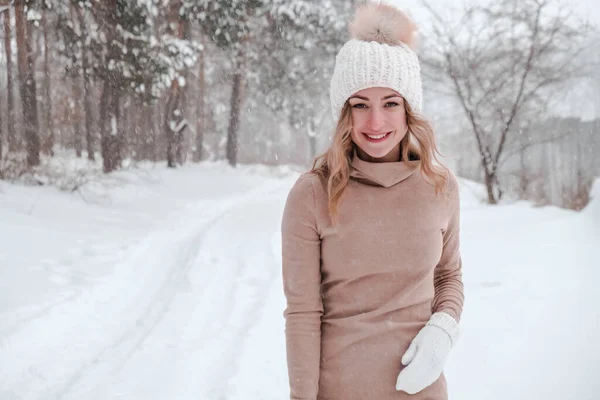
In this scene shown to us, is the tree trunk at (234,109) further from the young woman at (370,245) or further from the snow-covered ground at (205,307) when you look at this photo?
the young woman at (370,245)

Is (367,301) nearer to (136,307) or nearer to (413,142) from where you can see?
(413,142)

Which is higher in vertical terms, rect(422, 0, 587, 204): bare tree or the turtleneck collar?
rect(422, 0, 587, 204): bare tree

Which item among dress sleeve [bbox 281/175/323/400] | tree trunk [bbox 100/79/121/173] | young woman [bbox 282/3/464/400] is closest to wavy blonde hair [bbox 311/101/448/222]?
young woman [bbox 282/3/464/400]

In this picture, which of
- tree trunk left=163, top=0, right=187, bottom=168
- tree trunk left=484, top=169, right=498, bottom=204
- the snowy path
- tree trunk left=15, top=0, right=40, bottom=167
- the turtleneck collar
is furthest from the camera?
tree trunk left=163, top=0, right=187, bottom=168

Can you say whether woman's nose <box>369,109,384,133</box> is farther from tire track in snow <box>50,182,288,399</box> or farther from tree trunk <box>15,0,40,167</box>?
tree trunk <box>15,0,40,167</box>

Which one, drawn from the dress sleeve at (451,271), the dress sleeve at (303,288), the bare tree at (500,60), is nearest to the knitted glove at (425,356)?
the dress sleeve at (451,271)

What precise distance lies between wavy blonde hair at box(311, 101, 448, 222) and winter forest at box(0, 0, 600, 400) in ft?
0.50

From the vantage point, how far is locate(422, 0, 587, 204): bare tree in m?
11.9

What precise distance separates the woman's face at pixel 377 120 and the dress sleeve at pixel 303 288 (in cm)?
24

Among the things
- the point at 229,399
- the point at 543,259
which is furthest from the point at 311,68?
the point at 229,399

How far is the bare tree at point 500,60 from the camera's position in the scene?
11.9 meters

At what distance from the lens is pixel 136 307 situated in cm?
524

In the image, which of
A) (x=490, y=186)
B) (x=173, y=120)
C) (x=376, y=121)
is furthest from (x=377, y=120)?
(x=173, y=120)

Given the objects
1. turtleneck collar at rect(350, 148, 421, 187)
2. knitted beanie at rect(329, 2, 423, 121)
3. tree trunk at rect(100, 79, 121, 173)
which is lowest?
tree trunk at rect(100, 79, 121, 173)
